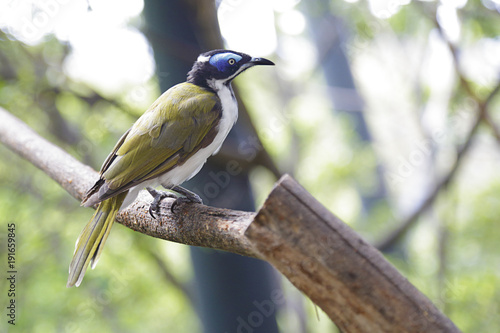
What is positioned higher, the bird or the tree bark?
the tree bark

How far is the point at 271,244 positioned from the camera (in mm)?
1417

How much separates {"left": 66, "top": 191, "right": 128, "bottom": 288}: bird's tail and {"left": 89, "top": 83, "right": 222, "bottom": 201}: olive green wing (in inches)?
5.3

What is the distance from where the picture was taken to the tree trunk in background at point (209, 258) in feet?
12.5

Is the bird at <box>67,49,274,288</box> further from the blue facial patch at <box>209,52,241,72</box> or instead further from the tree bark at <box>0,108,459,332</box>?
the tree bark at <box>0,108,459,332</box>

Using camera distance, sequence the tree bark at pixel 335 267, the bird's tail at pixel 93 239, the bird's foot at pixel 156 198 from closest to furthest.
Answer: the tree bark at pixel 335 267 → the bird's tail at pixel 93 239 → the bird's foot at pixel 156 198

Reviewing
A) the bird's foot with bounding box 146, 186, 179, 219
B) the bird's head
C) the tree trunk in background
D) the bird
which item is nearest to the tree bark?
the bird

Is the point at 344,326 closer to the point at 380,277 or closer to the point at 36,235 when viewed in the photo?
the point at 380,277

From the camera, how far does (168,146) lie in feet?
8.61

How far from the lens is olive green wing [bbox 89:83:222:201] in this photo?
8.32 ft

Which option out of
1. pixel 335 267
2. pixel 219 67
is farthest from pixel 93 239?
pixel 335 267

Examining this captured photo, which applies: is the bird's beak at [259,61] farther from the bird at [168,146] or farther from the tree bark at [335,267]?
the tree bark at [335,267]

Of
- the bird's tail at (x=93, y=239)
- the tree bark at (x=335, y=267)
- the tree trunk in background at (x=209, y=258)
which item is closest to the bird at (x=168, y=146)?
the bird's tail at (x=93, y=239)

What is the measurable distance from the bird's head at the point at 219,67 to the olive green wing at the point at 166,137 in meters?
0.14

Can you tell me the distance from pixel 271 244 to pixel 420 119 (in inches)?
242
